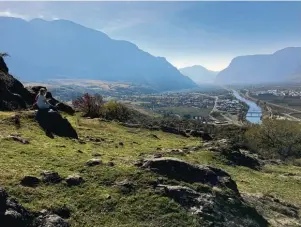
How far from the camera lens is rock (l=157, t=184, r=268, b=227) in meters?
21.1

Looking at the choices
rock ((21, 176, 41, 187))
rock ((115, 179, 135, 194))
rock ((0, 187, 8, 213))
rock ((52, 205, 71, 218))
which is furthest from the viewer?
rock ((115, 179, 135, 194))

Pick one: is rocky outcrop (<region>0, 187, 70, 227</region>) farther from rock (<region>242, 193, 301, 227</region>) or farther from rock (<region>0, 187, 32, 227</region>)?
rock (<region>242, 193, 301, 227</region>)

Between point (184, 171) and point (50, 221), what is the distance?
35.6 ft

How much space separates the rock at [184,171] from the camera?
80.8ft

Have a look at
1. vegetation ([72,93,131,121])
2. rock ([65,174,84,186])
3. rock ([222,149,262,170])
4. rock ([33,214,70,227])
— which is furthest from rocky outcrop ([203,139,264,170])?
rock ([33,214,70,227])

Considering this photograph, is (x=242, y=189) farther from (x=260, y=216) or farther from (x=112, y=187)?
(x=112, y=187)

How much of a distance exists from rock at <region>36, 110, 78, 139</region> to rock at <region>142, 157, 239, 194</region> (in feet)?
40.4

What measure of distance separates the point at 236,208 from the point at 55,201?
11.9 meters

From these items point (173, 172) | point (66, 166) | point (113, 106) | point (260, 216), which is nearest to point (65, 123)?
point (66, 166)

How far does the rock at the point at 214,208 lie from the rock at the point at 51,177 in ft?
21.0

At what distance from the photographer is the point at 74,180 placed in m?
21.7

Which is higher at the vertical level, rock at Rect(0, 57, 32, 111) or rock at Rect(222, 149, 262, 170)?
rock at Rect(0, 57, 32, 111)

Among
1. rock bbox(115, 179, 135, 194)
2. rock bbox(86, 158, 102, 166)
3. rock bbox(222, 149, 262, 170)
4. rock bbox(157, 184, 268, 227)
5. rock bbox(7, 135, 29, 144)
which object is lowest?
rock bbox(222, 149, 262, 170)

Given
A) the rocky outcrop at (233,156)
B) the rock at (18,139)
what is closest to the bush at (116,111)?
the rocky outcrop at (233,156)
